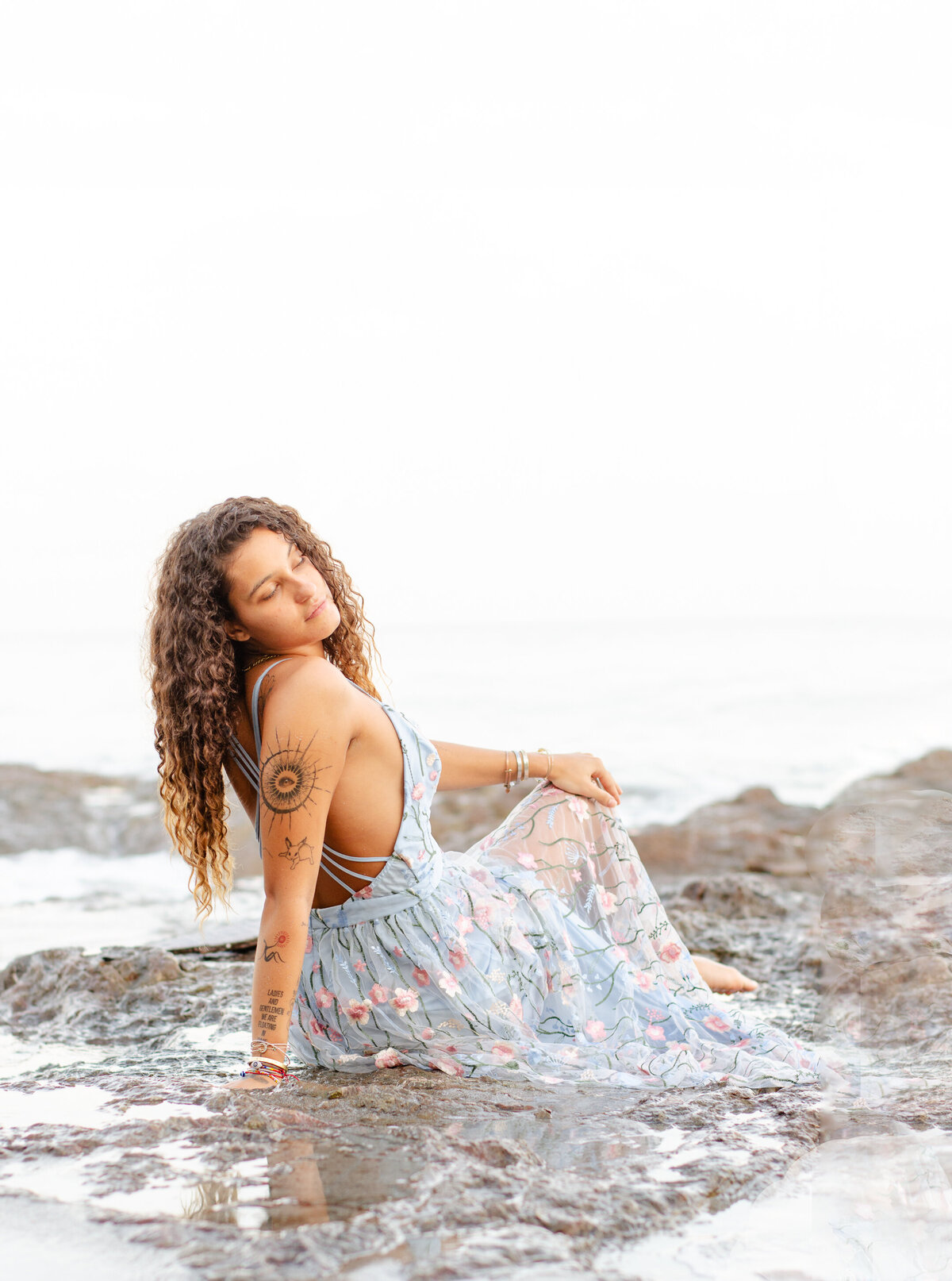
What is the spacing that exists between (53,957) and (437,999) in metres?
2.07

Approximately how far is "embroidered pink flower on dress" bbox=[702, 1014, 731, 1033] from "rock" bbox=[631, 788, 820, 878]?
414 cm

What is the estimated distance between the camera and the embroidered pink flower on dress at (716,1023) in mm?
2832

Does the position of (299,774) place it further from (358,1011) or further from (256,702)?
(358,1011)

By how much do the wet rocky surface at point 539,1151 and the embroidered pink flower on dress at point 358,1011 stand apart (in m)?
0.15

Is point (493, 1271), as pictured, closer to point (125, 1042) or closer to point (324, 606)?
point (324, 606)

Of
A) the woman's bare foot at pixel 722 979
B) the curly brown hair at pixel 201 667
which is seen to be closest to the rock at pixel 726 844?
the woman's bare foot at pixel 722 979

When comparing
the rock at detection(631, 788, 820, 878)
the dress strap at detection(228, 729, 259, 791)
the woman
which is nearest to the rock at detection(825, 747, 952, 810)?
the rock at detection(631, 788, 820, 878)

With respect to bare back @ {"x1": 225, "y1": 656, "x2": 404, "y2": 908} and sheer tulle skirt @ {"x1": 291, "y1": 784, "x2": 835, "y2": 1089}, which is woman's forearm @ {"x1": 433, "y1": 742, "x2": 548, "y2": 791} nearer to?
sheer tulle skirt @ {"x1": 291, "y1": 784, "x2": 835, "y2": 1089}

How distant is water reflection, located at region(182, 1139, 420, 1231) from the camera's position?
1.78 metres

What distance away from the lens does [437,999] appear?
271 cm

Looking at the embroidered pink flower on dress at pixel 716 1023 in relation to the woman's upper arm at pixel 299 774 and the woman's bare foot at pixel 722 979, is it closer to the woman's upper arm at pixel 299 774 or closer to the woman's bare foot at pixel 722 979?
the woman's bare foot at pixel 722 979

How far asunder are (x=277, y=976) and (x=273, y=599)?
84 cm

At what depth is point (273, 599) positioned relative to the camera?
2.65 m

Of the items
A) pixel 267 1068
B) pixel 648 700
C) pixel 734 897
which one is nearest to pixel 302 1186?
pixel 267 1068
